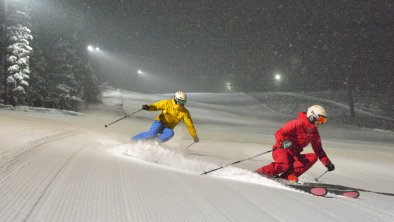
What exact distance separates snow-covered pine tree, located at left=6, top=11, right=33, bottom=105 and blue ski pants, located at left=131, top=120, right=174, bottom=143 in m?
21.0

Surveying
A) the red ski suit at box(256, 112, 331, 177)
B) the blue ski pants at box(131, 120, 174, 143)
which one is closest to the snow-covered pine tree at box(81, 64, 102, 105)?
the blue ski pants at box(131, 120, 174, 143)

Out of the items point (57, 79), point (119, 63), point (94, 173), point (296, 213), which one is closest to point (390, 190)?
point (296, 213)

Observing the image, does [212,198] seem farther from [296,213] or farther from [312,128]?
[312,128]

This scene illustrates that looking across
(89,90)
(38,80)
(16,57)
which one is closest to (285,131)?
(16,57)

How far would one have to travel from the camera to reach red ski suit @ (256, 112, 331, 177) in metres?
7.68

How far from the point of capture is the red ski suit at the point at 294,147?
7.68 metres

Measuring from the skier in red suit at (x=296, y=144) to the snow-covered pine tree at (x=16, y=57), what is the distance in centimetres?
2525

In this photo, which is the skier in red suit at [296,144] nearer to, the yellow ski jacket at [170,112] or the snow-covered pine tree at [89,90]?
the yellow ski jacket at [170,112]

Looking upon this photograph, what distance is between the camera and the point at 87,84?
4034 centimetres

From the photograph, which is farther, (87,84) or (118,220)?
(87,84)

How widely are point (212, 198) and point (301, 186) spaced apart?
321 centimetres

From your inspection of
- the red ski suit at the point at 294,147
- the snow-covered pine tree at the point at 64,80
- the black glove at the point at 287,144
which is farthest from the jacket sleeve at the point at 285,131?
the snow-covered pine tree at the point at 64,80

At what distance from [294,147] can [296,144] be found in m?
0.08

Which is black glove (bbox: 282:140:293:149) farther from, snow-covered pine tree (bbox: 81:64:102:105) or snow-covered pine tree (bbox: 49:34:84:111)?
snow-covered pine tree (bbox: 81:64:102:105)
